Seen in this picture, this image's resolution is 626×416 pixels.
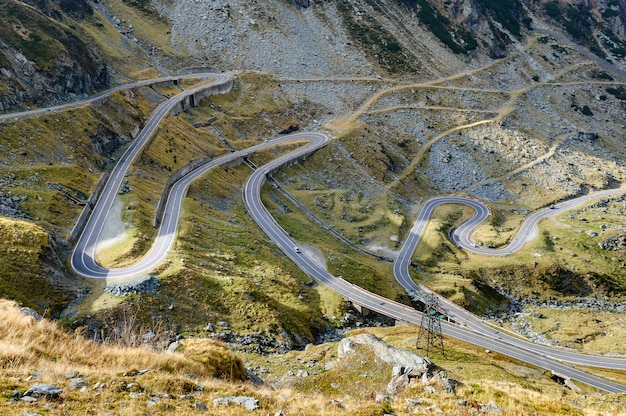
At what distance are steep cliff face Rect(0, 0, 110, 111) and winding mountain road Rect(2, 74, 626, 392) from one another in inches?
330

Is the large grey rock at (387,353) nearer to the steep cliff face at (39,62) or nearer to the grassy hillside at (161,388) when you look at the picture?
the grassy hillside at (161,388)

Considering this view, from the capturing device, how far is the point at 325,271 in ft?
240

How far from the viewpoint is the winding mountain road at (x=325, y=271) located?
183 feet

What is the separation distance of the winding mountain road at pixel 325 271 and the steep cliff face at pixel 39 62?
838 centimetres

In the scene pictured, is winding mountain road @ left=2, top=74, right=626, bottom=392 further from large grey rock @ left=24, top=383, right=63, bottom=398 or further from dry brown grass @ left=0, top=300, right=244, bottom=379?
large grey rock @ left=24, top=383, right=63, bottom=398

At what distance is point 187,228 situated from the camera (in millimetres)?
65312

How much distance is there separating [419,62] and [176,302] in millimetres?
139129

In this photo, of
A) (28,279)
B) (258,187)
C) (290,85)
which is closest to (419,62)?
(290,85)

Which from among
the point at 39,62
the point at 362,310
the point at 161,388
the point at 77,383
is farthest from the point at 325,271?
the point at 39,62

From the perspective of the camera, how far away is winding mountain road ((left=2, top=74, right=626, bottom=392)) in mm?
55688

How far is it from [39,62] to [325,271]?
2949 inches

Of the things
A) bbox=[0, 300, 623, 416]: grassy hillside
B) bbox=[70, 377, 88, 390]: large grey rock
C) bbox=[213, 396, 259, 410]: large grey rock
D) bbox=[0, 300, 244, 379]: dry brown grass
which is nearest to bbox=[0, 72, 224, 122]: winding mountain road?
bbox=[0, 300, 623, 416]: grassy hillside

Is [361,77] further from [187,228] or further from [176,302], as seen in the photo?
[176,302]

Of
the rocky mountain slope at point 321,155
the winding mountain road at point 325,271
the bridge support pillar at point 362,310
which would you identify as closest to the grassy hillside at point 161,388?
the rocky mountain slope at point 321,155
